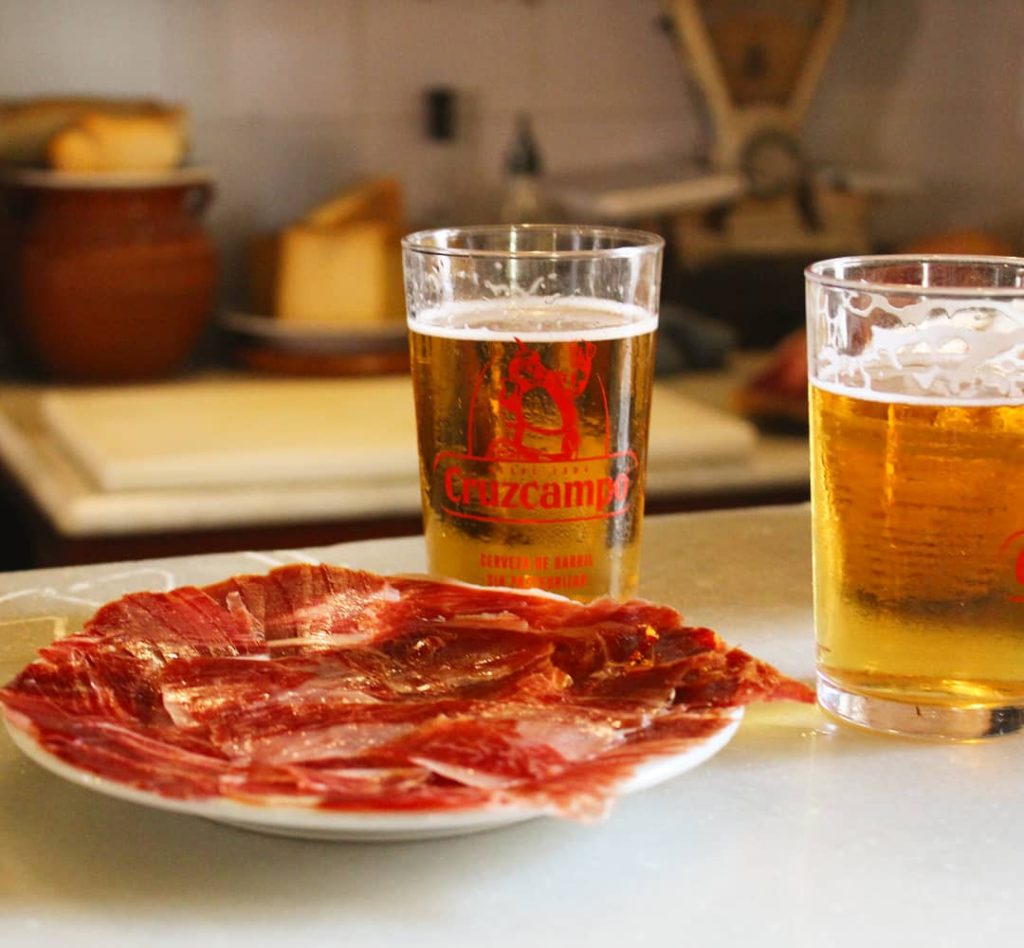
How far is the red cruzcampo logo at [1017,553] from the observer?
58 cm

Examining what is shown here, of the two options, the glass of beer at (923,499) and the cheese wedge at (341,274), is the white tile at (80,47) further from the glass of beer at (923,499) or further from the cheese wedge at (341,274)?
the glass of beer at (923,499)

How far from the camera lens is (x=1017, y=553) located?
581 millimetres

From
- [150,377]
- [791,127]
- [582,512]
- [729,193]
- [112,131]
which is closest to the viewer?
[582,512]

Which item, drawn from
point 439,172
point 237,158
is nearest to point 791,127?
point 439,172

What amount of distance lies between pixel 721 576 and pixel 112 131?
112 centimetres

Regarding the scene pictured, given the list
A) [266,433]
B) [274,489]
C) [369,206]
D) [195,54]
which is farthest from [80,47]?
[274,489]

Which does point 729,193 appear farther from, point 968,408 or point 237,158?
point 968,408

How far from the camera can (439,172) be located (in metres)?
2.06

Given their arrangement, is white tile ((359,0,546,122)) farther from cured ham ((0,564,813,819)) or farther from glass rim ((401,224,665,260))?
cured ham ((0,564,813,819))

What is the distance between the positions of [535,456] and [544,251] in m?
0.10

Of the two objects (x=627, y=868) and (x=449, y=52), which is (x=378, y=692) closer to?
(x=627, y=868)

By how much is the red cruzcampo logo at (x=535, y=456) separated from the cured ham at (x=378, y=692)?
0.05m

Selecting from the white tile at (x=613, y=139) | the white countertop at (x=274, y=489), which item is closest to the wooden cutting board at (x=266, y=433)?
the white countertop at (x=274, y=489)

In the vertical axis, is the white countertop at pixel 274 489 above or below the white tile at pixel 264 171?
below
